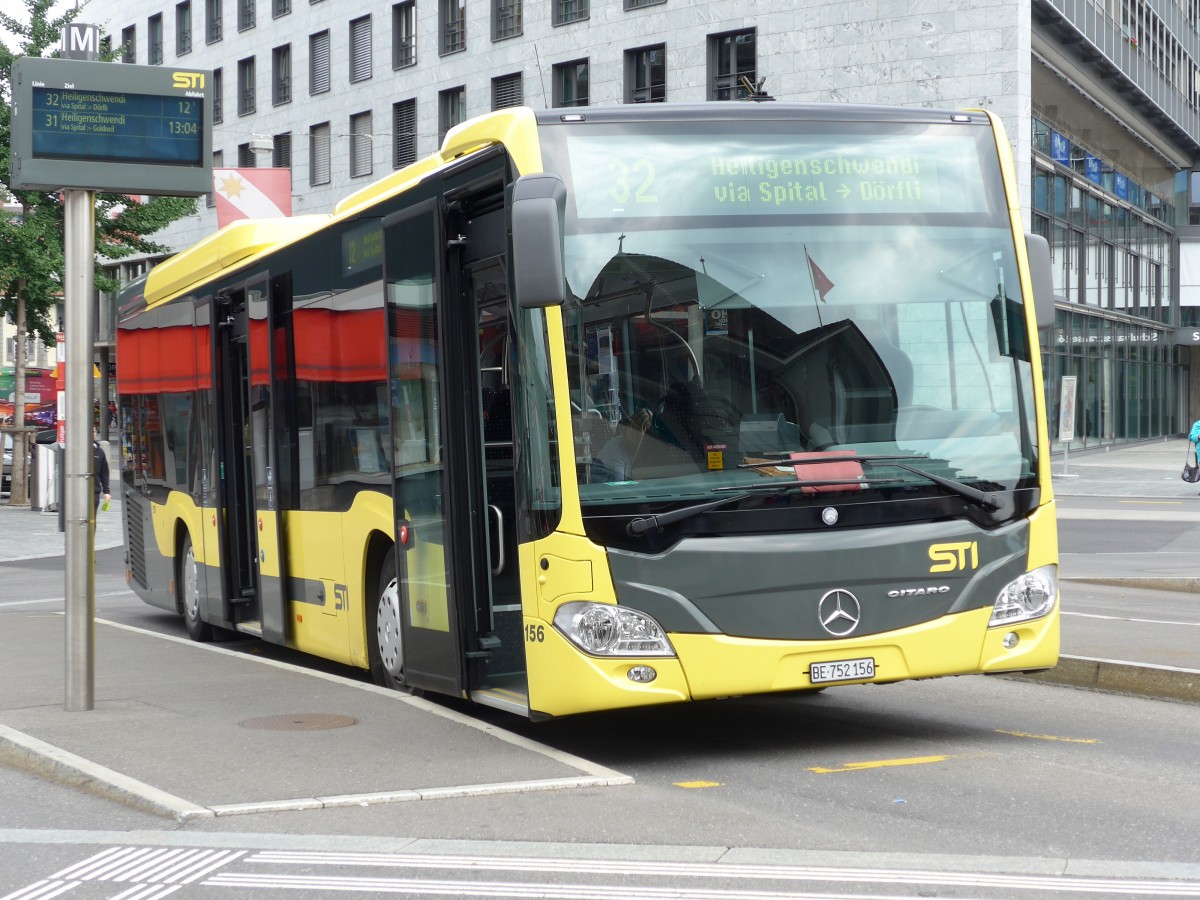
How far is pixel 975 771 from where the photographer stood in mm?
7402

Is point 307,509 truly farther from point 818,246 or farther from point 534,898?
point 534,898

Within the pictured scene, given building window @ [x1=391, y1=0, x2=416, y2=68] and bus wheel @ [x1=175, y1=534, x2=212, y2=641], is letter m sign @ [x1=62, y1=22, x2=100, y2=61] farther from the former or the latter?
building window @ [x1=391, y1=0, x2=416, y2=68]

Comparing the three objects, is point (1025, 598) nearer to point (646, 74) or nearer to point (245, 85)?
point (646, 74)

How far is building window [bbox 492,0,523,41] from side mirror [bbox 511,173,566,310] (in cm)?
3742

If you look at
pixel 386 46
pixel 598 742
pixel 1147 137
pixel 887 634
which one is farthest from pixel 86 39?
pixel 1147 137

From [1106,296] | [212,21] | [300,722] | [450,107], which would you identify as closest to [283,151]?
[212,21]

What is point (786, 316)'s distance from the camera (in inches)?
296

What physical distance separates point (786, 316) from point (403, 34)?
4164 centimetres

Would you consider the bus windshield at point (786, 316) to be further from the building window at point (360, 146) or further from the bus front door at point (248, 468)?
the building window at point (360, 146)

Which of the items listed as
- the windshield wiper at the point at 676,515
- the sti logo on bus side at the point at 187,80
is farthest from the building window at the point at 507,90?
the windshield wiper at the point at 676,515

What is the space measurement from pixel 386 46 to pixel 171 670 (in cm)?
3868

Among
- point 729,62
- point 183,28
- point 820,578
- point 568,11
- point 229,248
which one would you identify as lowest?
point 820,578

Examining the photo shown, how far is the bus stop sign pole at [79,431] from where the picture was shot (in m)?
8.75

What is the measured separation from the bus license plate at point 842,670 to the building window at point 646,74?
3342cm
